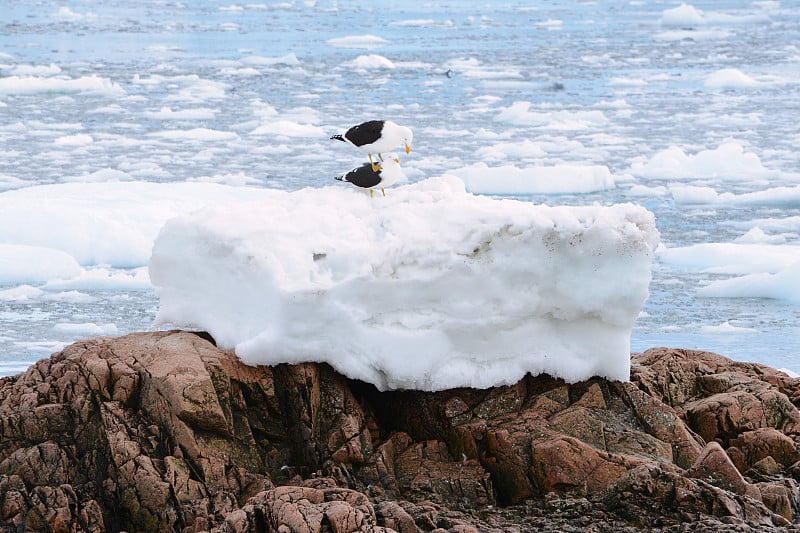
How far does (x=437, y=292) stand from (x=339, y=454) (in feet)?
2.85

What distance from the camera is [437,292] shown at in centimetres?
596

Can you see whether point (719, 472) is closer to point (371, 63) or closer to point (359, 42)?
point (371, 63)

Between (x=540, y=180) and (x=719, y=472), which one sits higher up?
(x=719, y=472)

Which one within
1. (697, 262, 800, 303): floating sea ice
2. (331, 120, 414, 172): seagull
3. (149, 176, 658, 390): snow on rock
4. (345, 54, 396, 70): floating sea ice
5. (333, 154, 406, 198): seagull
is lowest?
(697, 262, 800, 303): floating sea ice

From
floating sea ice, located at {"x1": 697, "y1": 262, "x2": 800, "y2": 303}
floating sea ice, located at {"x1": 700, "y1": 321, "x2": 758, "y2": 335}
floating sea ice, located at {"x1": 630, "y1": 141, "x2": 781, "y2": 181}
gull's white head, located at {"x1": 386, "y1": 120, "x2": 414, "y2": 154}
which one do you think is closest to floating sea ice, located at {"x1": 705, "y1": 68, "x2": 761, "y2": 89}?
floating sea ice, located at {"x1": 630, "y1": 141, "x2": 781, "y2": 181}

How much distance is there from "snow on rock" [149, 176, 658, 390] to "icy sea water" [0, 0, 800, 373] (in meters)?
2.71

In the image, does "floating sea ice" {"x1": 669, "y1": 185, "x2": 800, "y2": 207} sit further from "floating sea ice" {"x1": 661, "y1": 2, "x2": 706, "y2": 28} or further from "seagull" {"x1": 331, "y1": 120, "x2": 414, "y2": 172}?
"floating sea ice" {"x1": 661, "y1": 2, "x2": 706, "y2": 28}

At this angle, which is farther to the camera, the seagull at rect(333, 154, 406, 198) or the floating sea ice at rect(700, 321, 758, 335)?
the floating sea ice at rect(700, 321, 758, 335)

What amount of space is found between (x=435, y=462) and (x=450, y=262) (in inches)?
36.0

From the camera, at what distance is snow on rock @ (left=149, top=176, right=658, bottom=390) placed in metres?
5.91

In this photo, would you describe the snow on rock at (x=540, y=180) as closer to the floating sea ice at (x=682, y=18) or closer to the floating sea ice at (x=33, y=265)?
the floating sea ice at (x=33, y=265)

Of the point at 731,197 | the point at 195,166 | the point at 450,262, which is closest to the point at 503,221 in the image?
the point at 450,262

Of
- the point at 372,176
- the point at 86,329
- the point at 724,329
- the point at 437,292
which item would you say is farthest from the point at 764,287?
the point at 86,329

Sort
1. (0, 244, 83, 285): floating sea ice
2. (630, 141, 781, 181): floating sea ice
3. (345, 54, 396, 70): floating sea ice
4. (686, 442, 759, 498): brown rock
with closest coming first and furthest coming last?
(686, 442, 759, 498): brown rock, (0, 244, 83, 285): floating sea ice, (630, 141, 781, 181): floating sea ice, (345, 54, 396, 70): floating sea ice
